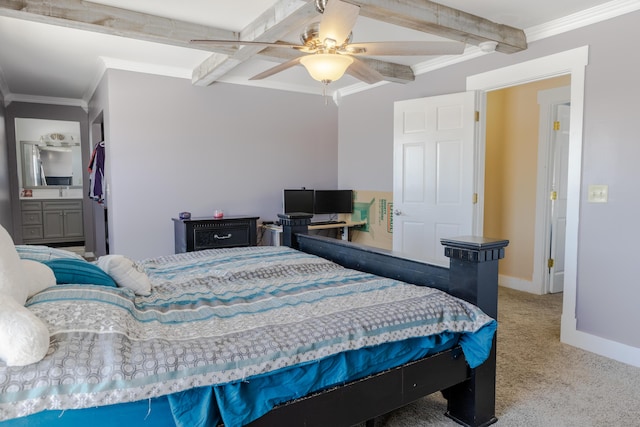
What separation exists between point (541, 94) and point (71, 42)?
179 inches

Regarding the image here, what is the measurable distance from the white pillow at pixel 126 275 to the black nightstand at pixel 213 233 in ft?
7.24

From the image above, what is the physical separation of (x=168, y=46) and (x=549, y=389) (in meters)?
3.90

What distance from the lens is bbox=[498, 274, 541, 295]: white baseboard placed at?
14.8 ft

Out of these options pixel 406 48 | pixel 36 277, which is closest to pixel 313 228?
pixel 406 48

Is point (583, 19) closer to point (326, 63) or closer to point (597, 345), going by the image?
point (326, 63)

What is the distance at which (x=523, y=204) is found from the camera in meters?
4.61

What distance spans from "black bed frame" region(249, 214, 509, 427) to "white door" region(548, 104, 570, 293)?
2906mm

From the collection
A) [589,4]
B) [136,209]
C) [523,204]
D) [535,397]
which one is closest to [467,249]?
[535,397]

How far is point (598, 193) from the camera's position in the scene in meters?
2.94

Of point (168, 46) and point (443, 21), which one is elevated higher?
point (168, 46)

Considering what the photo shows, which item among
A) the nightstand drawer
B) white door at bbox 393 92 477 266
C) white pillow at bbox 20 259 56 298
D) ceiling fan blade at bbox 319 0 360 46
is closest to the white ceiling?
white door at bbox 393 92 477 266

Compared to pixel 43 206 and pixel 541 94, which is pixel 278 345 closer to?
pixel 541 94

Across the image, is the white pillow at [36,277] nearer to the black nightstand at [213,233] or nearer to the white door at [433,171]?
the black nightstand at [213,233]

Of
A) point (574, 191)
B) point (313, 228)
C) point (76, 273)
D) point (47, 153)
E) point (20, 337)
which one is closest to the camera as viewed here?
point (20, 337)
